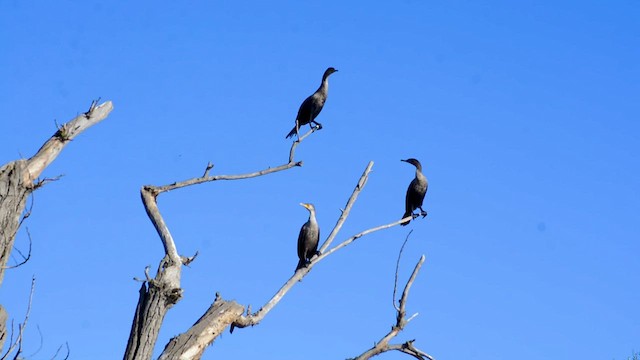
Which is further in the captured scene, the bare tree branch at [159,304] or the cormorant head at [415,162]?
the cormorant head at [415,162]

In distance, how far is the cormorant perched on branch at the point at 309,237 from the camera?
9266 millimetres

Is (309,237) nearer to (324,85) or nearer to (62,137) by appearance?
(324,85)

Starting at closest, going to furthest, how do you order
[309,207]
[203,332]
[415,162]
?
[203,332]
[309,207]
[415,162]

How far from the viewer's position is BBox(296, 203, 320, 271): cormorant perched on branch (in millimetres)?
9266

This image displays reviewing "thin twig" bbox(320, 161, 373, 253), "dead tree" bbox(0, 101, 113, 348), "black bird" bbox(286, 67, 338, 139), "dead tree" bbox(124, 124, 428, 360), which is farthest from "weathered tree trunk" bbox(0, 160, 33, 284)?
"black bird" bbox(286, 67, 338, 139)

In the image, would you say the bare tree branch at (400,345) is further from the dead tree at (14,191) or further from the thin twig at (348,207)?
the dead tree at (14,191)

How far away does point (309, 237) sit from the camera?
9555mm

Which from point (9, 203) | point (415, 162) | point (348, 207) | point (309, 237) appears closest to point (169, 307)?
point (9, 203)

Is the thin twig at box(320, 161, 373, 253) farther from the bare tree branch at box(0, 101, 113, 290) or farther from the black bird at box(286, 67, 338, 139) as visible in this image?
the black bird at box(286, 67, 338, 139)

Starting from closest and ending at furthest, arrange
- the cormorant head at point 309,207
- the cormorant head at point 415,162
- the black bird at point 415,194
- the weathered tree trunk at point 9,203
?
1. the weathered tree trunk at point 9,203
2. the cormorant head at point 309,207
3. the black bird at point 415,194
4. the cormorant head at point 415,162

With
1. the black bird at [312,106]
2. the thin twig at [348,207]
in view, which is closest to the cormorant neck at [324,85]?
the black bird at [312,106]

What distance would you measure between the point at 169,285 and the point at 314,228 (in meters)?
4.19

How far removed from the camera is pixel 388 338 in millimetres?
6359

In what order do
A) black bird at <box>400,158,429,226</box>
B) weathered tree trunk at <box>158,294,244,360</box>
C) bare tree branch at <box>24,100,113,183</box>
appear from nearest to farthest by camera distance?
bare tree branch at <box>24,100,113,183</box>, weathered tree trunk at <box>158,294,244,360</box>, black bird at <box>400,158,429,226</box>
